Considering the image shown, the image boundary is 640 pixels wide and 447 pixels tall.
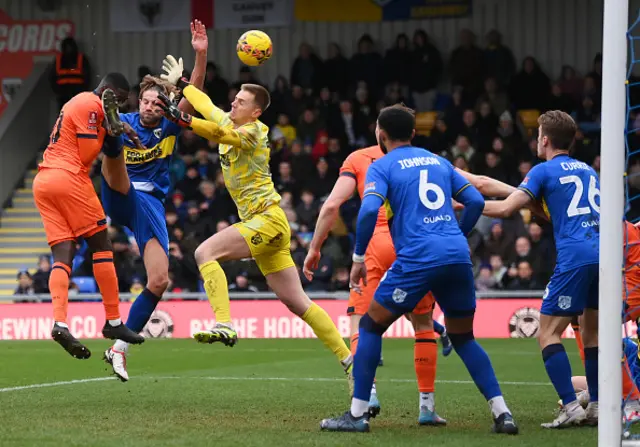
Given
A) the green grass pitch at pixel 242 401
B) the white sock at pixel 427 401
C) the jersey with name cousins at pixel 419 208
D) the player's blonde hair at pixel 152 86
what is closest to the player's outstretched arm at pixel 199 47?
the player's blonde hair at pixel 152 86

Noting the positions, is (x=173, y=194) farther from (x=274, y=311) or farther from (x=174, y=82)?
(x=174, y=82)

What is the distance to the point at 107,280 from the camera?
399 inches

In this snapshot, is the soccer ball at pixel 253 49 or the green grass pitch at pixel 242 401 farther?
the soccer ball at pixel 253 49

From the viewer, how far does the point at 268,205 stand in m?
9.66

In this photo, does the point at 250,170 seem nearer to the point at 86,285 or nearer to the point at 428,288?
the point at 428,288

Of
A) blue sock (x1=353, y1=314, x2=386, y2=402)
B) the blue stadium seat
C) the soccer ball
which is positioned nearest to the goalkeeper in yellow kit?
the soccer ball

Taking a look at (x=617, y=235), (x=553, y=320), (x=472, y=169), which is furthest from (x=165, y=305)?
(x=617, y=235)

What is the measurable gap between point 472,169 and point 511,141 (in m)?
1.17

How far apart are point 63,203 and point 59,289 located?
741mm

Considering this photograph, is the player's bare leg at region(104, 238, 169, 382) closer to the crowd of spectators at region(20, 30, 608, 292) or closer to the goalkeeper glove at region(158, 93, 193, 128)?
the goalkeeper glove at region(158, 93, 193, 128)

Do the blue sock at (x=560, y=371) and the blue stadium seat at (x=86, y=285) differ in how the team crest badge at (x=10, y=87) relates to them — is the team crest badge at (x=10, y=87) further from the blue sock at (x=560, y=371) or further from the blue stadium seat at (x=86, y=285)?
the blue sock at (x=560, y=371)

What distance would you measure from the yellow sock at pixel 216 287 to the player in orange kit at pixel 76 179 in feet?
2.76

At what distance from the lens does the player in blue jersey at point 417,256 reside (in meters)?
7.40

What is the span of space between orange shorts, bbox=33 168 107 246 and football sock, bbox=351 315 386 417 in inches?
128
